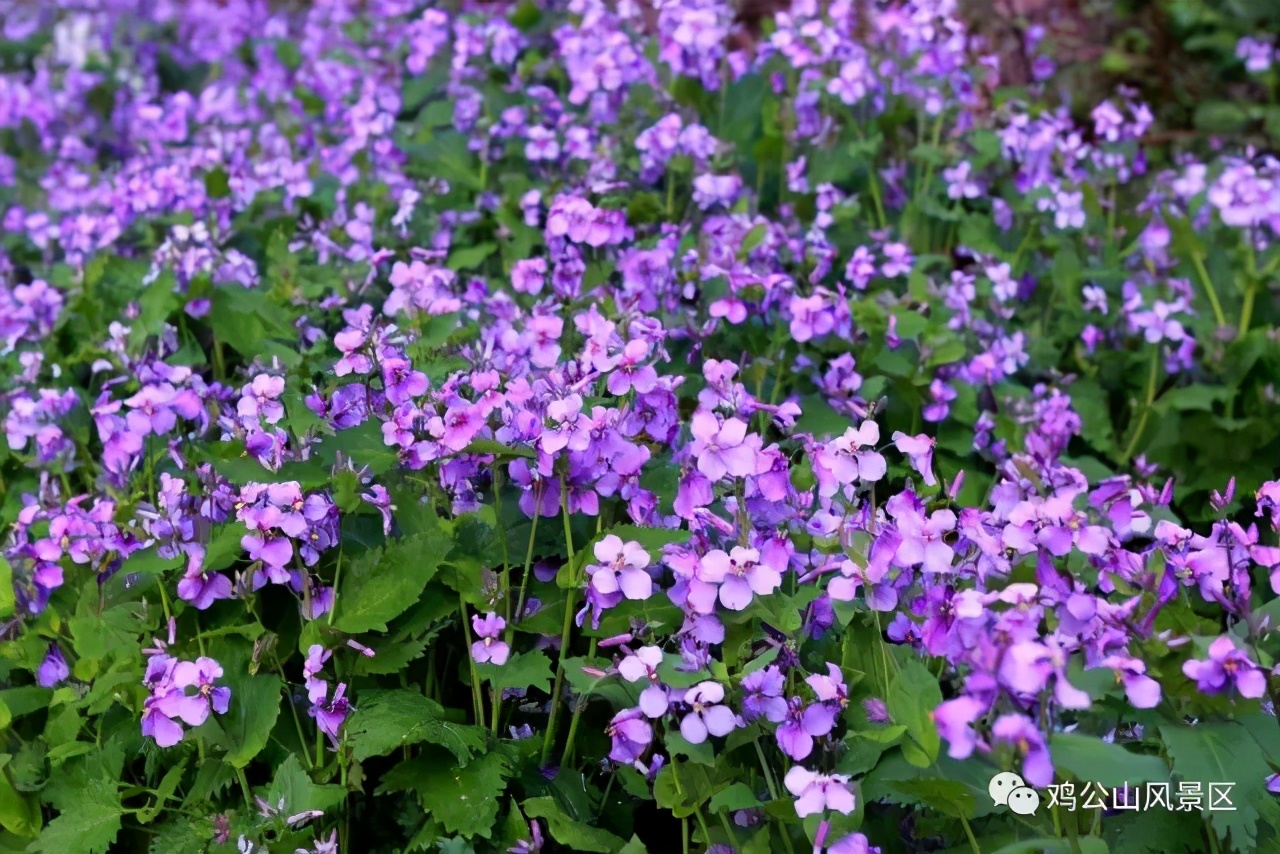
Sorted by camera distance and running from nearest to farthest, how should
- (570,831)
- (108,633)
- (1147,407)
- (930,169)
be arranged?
(570,831)
(108,633)
(1147,407)
(930,169)

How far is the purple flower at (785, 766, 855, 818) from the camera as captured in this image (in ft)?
5.26

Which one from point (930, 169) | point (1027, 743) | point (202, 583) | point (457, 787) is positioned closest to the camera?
point (1027, 743)

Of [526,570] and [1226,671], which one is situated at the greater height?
[1226,671]

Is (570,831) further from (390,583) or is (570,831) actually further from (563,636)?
(390,583)

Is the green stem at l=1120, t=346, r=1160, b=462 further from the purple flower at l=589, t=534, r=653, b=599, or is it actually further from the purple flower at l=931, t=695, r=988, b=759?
the purple flower at l=931, t=695, r=988, b=759

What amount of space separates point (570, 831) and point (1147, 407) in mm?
2073

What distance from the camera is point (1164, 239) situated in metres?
3.53

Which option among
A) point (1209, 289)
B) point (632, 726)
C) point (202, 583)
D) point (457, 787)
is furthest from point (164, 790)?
point (1209, 289)

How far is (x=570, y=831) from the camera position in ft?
6.24

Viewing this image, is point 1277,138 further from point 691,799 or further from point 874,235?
point 691,799

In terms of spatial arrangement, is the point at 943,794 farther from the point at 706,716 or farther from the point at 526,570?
the point at 526,570

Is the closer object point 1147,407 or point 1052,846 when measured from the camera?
point 1052,846

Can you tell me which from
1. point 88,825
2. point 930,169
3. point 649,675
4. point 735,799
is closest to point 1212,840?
point 735,799

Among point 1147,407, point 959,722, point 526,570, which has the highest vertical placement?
point 959,722
